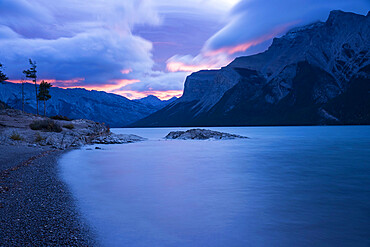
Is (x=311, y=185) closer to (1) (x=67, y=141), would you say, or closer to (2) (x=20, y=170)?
(2) (x=20, y=170)

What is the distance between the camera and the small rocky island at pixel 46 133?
33781 mm

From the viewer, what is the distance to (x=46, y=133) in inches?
1532

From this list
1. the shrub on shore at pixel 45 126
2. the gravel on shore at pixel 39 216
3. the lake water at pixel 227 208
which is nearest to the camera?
the gravel on shore at pixel 39 216

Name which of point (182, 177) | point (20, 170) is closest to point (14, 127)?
point (20, 170)

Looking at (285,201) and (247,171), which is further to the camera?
(247,171)

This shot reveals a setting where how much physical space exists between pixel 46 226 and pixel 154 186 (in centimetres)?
788

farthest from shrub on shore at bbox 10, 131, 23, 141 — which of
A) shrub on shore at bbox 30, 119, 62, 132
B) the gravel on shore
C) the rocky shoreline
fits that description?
the gravel on shore

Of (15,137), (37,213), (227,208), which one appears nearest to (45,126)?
(15,137)

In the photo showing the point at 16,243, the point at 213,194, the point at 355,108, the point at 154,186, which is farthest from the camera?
the point at 355,108

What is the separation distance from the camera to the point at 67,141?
1531 inches

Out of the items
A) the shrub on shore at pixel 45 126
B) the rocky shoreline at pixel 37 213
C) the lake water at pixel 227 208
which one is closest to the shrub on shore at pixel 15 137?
the shrub on shore at pixel 45 126

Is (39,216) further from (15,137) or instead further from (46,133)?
(46,133)

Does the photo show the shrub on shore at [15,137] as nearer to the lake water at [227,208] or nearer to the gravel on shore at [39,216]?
the lake water at [227,208]

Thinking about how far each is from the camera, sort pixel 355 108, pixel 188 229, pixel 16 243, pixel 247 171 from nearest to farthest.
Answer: pixel 16 243
pixel 188 229
pixel 247 171
pixel 355 108
